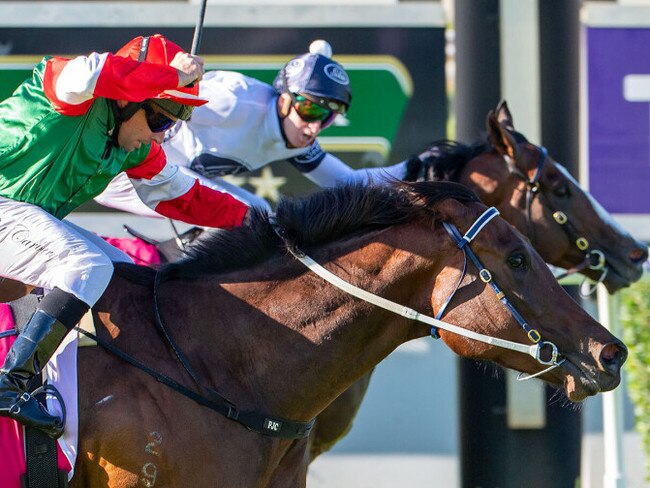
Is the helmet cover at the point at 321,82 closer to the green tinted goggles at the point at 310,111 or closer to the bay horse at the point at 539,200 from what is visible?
the green tinted goggles at the point at 310,111

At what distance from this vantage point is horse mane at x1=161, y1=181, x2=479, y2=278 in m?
3.34

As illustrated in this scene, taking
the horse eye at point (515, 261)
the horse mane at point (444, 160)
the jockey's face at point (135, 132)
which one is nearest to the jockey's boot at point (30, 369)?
the jockey's face at point (135, 132)

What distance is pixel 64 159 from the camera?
3.31 meters

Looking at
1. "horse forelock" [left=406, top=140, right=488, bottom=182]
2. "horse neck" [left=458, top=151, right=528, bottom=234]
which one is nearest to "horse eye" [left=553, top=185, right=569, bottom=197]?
"horse neck" [left=458, top=151, right=528, bottom=234]

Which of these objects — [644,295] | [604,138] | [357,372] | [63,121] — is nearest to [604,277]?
[644,295]

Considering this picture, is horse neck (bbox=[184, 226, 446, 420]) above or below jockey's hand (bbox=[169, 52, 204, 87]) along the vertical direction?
below

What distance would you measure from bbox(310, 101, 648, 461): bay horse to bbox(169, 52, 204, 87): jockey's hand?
193 cm

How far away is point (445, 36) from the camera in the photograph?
248 inches

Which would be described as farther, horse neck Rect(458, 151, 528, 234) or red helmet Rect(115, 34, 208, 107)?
horse neck Rect(458, 151, 528, 234)

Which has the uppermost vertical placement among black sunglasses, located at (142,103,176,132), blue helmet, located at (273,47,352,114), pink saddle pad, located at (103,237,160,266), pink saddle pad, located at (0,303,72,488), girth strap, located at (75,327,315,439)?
blue helmet, located at (273,47,352,114)

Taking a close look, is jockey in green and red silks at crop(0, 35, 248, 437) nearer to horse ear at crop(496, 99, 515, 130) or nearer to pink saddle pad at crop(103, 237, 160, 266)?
pink saddle pad at crop(103, 237, 160, 266)

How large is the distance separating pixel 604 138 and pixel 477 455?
2.11 metres

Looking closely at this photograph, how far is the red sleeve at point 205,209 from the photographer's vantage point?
13.5ft

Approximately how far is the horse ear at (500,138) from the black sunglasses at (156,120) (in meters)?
2.11
